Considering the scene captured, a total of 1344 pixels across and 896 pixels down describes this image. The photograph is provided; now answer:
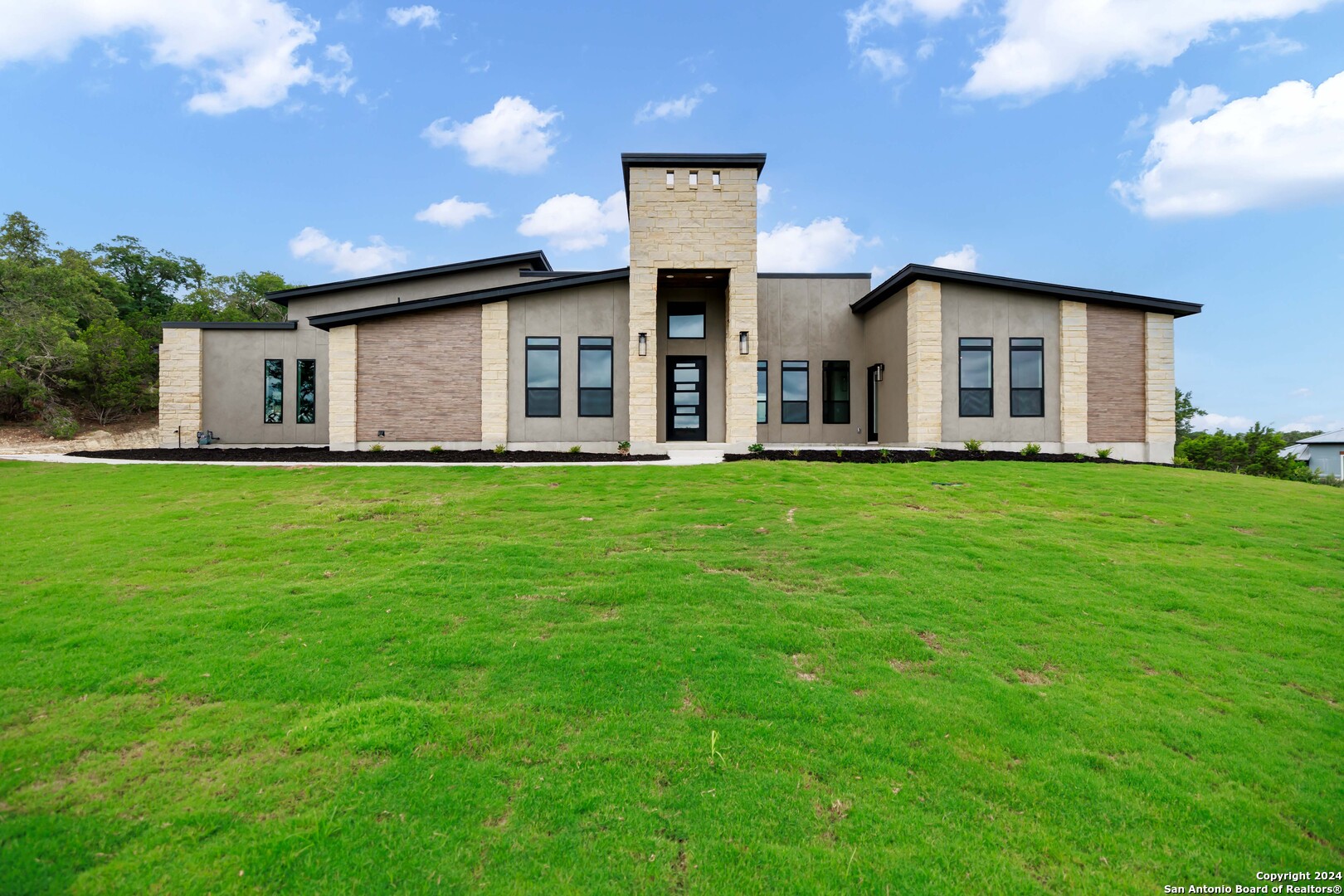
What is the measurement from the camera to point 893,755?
10.6 ft

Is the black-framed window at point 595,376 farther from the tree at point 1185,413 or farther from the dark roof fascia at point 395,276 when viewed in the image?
the tree at point 1185,413

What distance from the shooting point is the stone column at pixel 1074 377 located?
15992 millimetres

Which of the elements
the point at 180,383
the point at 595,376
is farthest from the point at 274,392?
the point at 595,376

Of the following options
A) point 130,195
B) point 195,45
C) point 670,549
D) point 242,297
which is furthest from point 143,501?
point 242,297

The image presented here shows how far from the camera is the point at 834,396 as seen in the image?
1950 cm

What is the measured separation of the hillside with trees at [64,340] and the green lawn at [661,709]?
25.7 meters

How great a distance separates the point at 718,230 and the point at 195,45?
20952 mm

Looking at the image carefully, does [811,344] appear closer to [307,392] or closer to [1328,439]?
[307,392]

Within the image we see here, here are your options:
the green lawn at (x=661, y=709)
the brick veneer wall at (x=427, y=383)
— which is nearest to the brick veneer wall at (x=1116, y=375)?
the green lawn at (x=661, y=709)

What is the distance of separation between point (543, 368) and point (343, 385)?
214 inches

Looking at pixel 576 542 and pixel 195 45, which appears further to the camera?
pixel 195 45

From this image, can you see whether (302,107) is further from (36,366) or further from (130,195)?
(130,195)

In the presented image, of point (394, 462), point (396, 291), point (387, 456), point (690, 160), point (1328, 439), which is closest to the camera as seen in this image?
point (394, 462)

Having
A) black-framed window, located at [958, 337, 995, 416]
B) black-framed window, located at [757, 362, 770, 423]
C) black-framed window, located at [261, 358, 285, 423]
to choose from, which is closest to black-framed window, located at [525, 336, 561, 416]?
black-framed window, located at [757, 362, 770, 423]
